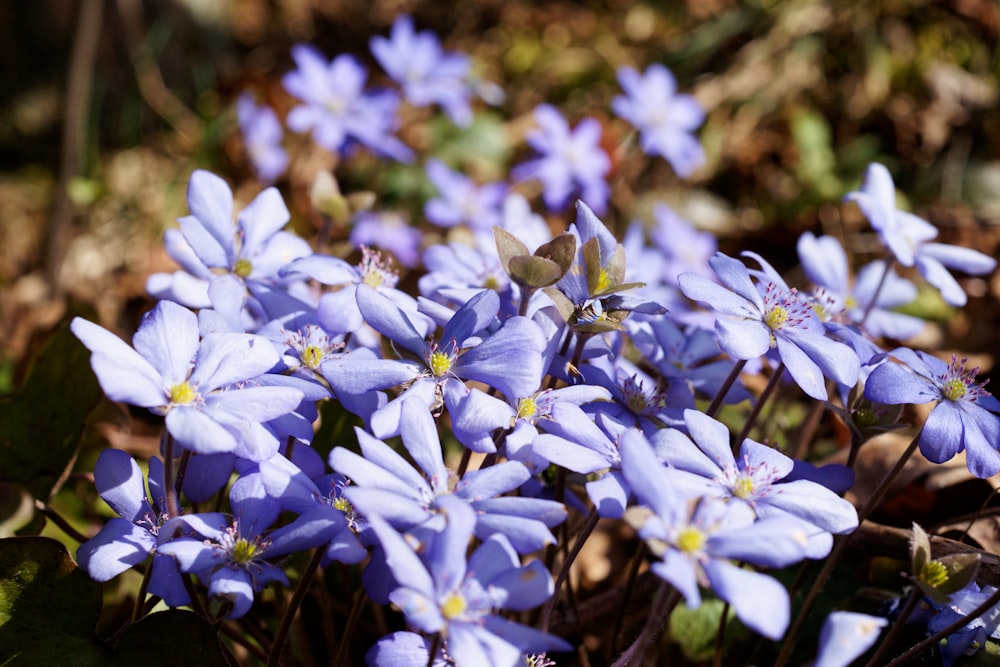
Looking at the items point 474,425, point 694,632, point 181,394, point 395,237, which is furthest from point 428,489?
point 395,237

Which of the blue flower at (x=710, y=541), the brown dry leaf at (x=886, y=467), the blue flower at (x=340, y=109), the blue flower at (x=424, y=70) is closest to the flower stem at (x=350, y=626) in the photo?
the blue flower at (x=710, y=541)

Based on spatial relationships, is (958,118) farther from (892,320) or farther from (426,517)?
(426,517)

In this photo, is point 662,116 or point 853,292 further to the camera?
point 662,116

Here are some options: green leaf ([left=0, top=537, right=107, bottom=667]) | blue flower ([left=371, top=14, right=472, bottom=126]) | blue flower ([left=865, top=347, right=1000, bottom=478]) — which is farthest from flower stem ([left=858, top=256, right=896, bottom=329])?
blue flower ([left=371, top=14, right=472, bottom=126])

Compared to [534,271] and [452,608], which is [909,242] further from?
[452,608]

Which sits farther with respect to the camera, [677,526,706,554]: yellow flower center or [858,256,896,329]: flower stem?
[858,256,896,329]: flower stem

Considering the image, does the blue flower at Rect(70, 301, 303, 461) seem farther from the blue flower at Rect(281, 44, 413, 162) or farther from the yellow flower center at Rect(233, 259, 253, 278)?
the blue flower at Rect(281, 44, 413, 162)

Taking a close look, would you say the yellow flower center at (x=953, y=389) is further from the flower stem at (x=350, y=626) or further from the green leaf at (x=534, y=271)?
the flower stem at (x=350, y=626)

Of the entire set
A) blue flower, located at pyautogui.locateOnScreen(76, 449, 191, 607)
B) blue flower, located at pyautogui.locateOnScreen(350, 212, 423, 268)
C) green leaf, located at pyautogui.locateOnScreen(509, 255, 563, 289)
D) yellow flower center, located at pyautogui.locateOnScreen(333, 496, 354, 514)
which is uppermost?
green leaf, located at pyautogui.locateOnScreen(509, 255, 563, 289)
